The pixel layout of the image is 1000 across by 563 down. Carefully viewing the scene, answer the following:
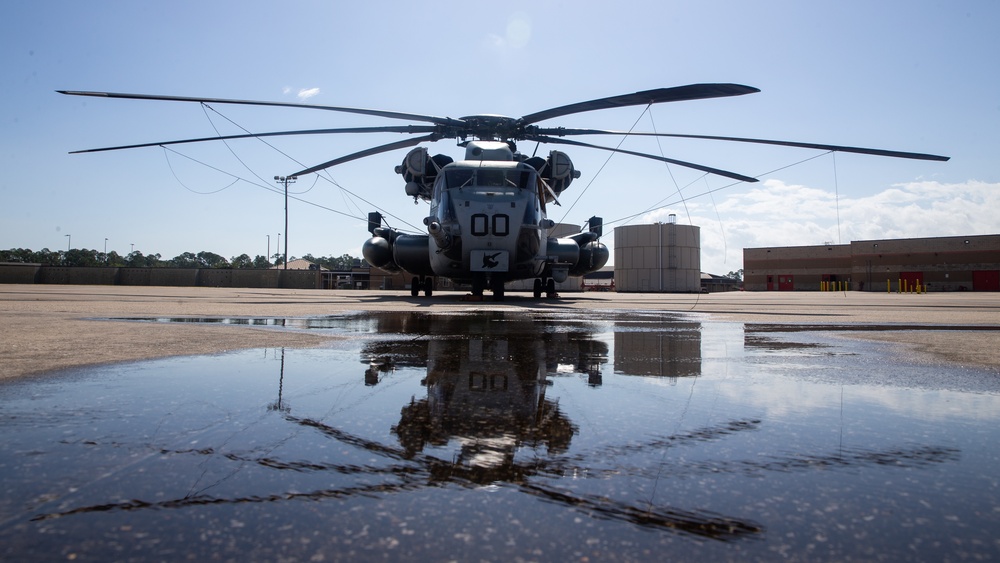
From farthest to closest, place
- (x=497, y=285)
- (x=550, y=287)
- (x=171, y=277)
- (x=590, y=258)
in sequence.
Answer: (x=171, y=277)
(x=590, y=258)
(x=550, y=287)
(x=497, y=285)

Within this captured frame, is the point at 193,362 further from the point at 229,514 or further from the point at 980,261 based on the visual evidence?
the point at 980,261

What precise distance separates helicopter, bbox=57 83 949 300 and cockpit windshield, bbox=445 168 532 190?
27 millimetres

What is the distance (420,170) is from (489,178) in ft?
10.7

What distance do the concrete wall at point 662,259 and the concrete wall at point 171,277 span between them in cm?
2497

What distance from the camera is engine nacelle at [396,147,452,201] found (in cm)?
1936

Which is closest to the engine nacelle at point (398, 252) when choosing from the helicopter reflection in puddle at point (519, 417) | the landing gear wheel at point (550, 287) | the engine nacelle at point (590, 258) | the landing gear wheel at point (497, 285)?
the landing gear wheel at point (497, 285)

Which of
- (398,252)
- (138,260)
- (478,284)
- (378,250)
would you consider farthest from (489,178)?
(138,260)

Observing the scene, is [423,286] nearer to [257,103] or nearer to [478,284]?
[478,284]

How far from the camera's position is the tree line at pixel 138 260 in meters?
118

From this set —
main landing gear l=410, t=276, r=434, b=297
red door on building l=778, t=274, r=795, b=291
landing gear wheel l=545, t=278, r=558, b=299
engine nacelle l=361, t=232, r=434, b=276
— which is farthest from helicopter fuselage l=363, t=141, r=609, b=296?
red door on building l=778, t=274, r=795, b=291

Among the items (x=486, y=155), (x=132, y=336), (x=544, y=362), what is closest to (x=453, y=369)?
(x=544, y=362)

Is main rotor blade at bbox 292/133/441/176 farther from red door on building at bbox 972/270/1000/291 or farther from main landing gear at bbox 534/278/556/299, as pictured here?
red door on building at bbox 972/270/1000/291

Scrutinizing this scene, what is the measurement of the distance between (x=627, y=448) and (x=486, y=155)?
16.4m

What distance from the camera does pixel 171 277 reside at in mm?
44531
